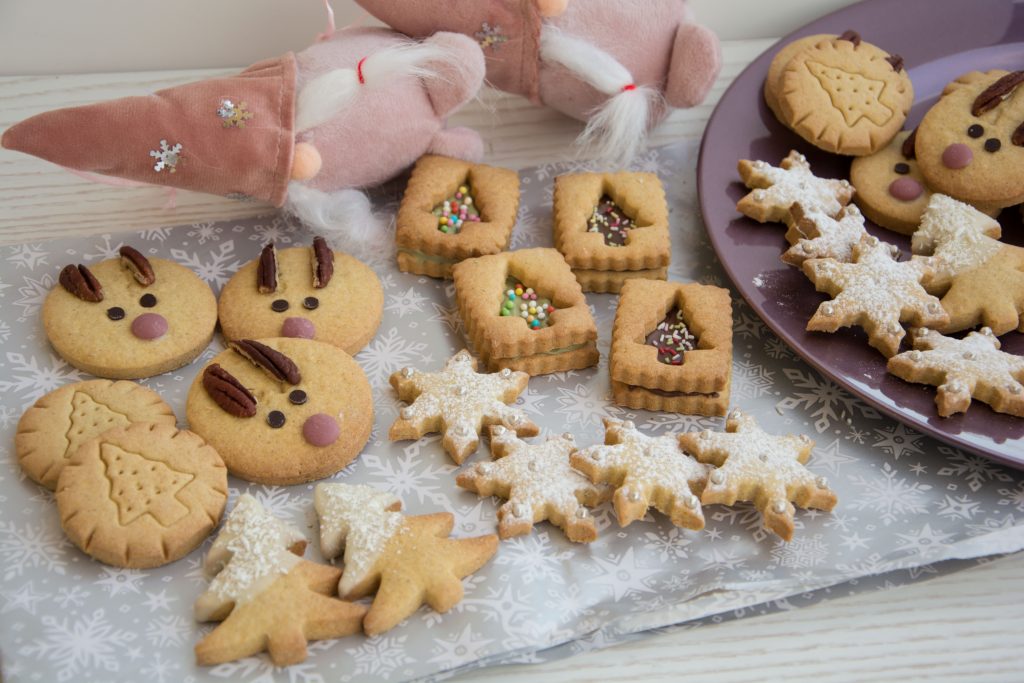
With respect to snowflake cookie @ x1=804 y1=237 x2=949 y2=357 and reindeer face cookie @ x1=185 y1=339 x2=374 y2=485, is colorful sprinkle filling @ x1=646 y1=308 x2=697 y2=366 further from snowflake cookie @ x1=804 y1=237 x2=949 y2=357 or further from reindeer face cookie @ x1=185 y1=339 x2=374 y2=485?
reindeer face cookie @ x1=185 y1=339 x2=374 y2=485

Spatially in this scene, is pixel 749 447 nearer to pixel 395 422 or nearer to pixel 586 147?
pixel 395 422

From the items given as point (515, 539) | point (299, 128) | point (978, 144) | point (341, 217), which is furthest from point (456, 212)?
point (978, 144)

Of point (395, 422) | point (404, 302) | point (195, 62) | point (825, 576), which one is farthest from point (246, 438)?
point (195, 62)

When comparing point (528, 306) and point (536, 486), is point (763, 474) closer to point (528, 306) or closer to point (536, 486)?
point (536, 486)

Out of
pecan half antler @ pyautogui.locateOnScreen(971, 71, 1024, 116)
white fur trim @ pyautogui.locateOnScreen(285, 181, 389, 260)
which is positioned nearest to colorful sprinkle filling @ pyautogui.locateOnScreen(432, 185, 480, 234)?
white fur trim @ pyautogui.locateOnScreen(285, 181, 389, 260)

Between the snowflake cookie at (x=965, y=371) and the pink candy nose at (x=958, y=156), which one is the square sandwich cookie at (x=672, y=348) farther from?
the pink candy nose at (x=958, y=156)
